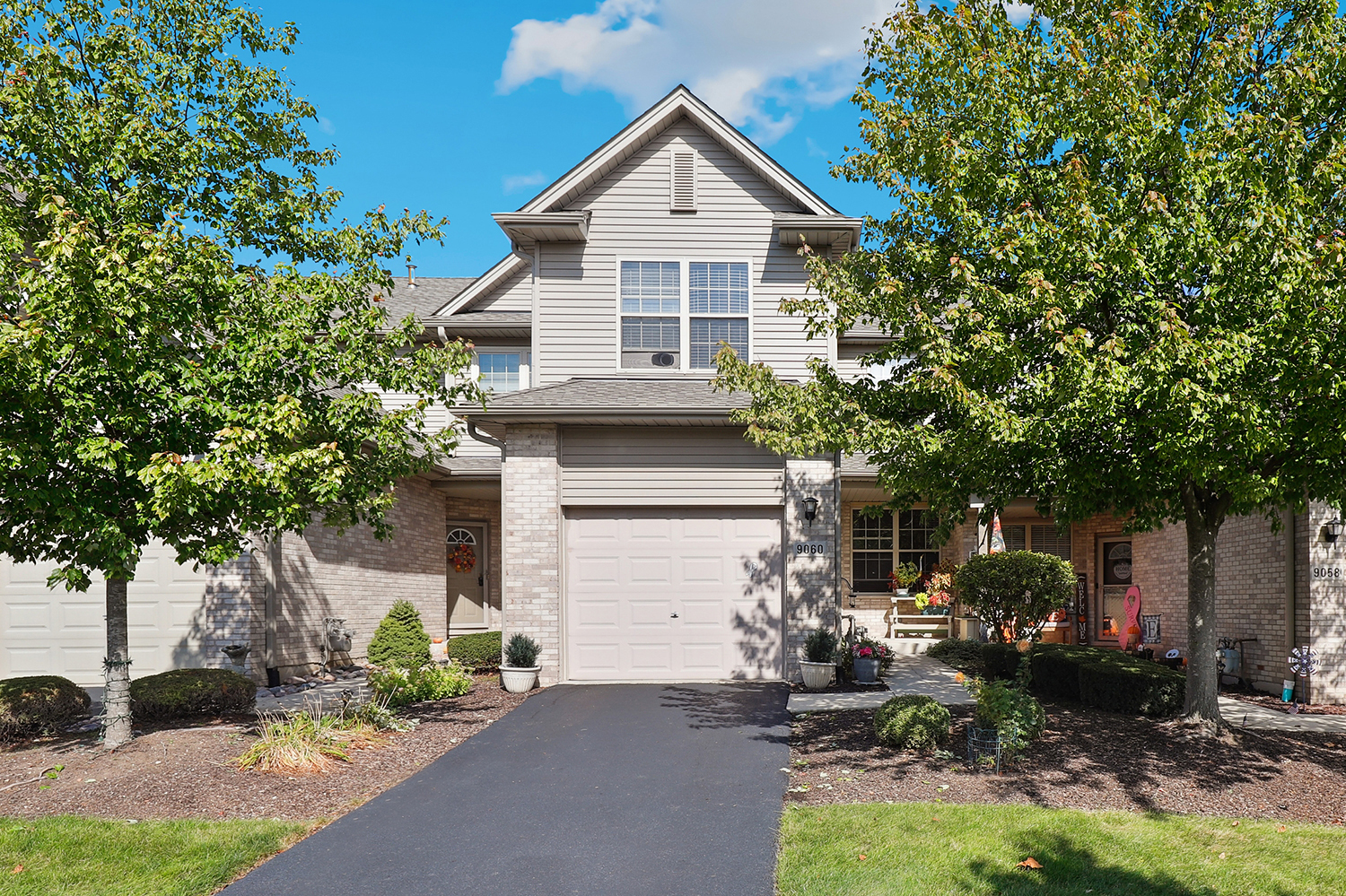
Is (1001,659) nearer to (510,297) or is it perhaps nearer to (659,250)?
(659,250)

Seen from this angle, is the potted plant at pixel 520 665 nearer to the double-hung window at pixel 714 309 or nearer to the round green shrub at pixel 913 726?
the double-hung window at pixel 714 309

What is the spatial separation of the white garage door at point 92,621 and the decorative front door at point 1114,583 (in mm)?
16637

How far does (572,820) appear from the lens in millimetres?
6762

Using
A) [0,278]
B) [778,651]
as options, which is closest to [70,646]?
[0,278]

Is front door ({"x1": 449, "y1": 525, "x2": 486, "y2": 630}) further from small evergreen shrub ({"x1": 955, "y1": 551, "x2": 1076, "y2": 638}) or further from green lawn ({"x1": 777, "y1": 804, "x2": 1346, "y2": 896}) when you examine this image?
green lawn ({"x1": 777, "y1": 804, "x2": 1346, "y2": 896})

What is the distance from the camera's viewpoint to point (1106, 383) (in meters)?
6.40

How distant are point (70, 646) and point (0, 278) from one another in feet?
23.7

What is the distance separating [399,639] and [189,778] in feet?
20.1

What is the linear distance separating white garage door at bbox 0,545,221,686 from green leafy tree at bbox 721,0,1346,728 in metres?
8.98

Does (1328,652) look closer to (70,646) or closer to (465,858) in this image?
(465,858)

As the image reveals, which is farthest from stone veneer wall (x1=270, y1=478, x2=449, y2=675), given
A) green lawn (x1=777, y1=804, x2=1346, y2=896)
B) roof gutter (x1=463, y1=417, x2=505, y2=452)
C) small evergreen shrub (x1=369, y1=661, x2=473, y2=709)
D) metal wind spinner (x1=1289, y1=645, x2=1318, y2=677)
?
metal wind spinner (x1=1289, y1=645, x2=1318, y2=677)

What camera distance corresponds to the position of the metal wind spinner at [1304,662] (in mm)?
10727

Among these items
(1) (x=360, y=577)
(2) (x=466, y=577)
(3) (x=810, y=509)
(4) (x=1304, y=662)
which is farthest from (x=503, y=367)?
(4) (x=1304, y=662)

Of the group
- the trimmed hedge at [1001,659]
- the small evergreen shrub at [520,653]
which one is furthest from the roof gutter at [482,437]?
the trimmed hedge at [1001,659]
